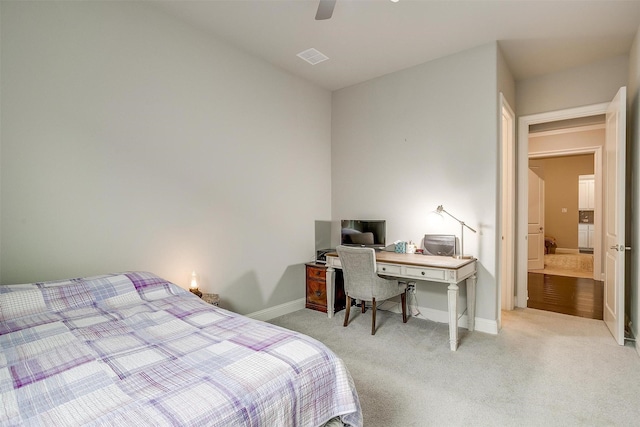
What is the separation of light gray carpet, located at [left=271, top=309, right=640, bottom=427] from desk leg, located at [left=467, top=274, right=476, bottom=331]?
9 centimetres

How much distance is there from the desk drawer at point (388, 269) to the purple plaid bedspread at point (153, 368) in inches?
69.6

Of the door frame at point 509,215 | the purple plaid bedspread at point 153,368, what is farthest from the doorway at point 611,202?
the purple plaid bedspread at point 153,368

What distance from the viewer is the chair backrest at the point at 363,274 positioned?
3.03 m

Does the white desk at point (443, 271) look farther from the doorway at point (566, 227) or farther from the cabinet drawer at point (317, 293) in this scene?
the doorway at point (566, 227)

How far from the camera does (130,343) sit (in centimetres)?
142

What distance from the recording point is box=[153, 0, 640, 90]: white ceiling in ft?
8.54

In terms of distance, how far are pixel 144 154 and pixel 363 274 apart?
2.17 m

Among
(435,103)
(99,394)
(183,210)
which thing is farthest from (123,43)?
(435,103)

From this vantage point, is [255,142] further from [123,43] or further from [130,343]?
[130,343]

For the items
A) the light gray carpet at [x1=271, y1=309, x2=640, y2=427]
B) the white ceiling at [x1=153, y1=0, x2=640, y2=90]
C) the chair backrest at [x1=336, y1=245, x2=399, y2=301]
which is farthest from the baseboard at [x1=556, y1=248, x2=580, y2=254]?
the chair backrest at [x1=336, y1=245, x2=399, y2=301]

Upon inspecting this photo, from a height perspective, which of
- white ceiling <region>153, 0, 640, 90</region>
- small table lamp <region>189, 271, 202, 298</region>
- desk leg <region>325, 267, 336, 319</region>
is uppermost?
white ceiling <region>153, 0, 640, 90</region>

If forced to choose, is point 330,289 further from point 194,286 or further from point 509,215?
point 509,215

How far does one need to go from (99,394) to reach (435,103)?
12.1 ft

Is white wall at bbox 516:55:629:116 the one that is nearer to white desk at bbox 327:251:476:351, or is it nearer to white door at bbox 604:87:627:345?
white door at bbox 604:87:627:345
